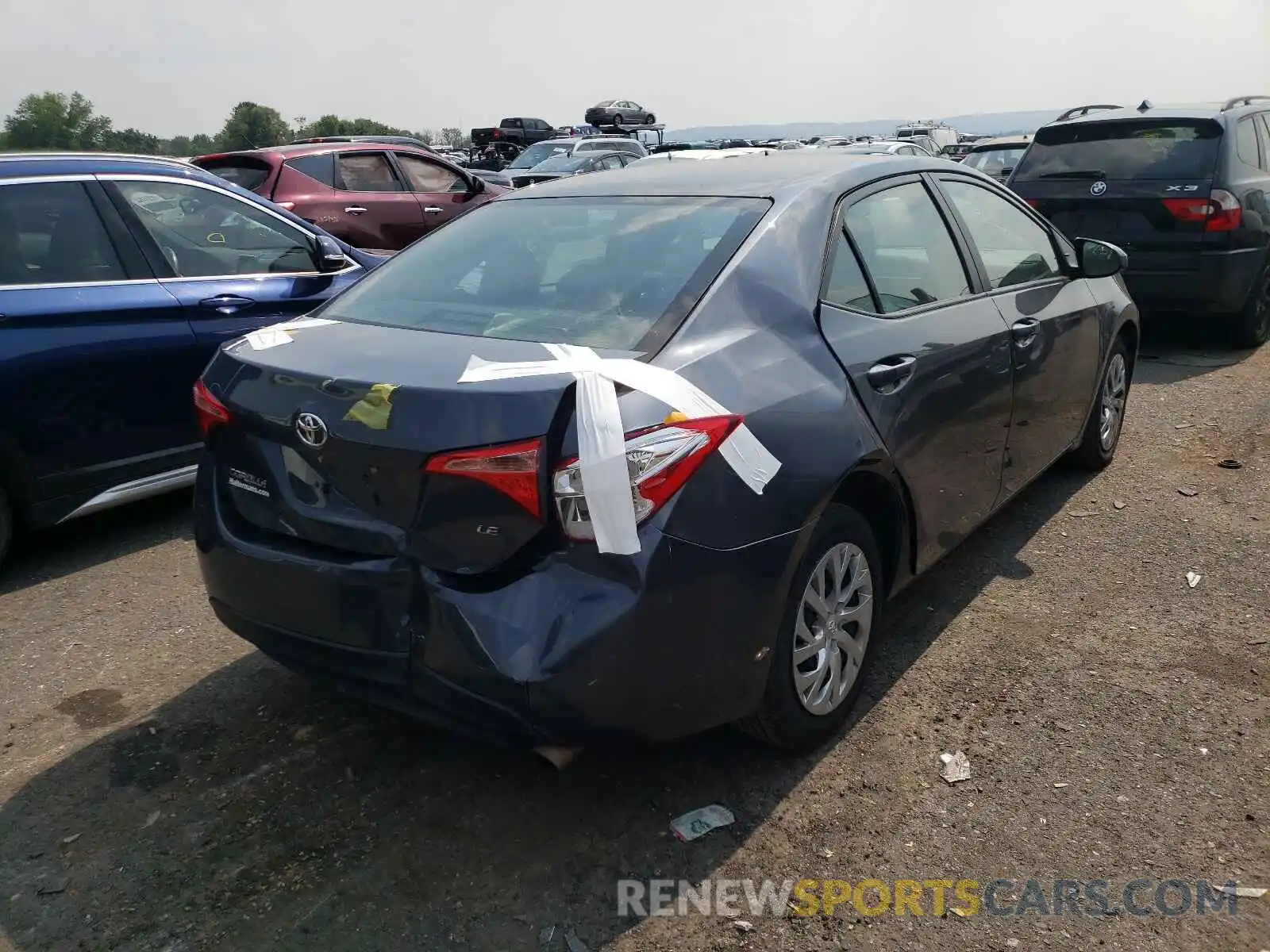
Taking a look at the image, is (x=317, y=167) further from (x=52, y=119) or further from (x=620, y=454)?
(x=52, y=119)

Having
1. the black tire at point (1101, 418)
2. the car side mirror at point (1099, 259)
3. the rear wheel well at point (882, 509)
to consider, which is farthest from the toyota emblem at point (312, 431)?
the black tire at point (1101, 418)

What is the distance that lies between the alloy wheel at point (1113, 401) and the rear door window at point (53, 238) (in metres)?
4.73

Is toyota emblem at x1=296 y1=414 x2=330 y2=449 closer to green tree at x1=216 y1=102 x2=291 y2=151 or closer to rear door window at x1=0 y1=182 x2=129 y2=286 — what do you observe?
rear door window at x1=0 y1=182 x2=129 y2=286

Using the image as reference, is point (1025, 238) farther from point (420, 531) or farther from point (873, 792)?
point (420, 531)

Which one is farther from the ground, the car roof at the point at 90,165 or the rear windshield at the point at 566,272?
the car roof at the point at 90,165

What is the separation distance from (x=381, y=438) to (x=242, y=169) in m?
8.29

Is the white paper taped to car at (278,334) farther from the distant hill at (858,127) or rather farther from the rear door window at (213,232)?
the distant hill at (858,127)

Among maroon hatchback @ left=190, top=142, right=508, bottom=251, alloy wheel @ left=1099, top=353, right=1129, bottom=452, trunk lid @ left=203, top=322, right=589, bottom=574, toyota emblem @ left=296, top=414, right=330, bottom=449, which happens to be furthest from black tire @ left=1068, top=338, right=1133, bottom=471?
maroon hatchback @ left=190, top=142, right=508, bottom=251

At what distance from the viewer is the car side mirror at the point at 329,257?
18.6 ft

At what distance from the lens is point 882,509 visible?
3320mm

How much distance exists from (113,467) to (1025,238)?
4.12 metres

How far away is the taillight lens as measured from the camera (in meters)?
2.38

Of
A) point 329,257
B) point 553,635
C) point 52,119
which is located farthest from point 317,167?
point 52,119

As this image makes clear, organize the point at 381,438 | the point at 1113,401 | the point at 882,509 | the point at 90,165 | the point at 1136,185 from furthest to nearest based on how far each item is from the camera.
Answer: the point at 1136,185 < the point at 1113,401 < the point at 90,165 < the point at 882,509 < the point at 381,438
